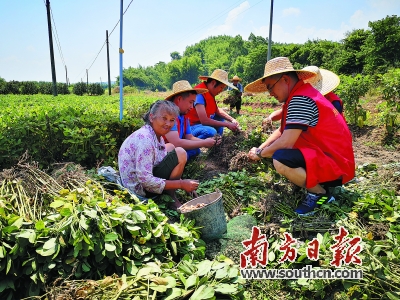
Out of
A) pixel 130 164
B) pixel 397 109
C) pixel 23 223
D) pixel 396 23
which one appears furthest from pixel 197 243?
pixel 396 23

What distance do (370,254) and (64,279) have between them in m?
1.82

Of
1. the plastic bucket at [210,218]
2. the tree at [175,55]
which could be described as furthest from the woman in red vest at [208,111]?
the tree at [175,55]

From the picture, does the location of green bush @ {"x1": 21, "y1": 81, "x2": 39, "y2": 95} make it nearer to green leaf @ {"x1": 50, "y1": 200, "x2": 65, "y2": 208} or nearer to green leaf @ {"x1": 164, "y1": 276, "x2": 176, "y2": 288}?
green leaf @ {"x1": 50, "y1": 200, "x2": 65, "y2": 208}

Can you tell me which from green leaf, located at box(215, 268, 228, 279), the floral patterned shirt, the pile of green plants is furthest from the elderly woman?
green leaf, located at box(215, 268, 228, 279)

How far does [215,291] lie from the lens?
1478 millimetres

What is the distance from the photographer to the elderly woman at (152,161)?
281 cm

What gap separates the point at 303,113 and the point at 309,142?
1.01ft

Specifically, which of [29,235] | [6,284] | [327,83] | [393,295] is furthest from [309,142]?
[6,284]

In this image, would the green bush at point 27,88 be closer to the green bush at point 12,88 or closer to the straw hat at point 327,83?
the green bush at point 12,88

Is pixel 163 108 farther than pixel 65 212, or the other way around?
pixel 163 108

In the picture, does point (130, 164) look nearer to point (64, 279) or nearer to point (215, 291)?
point (64, 279)

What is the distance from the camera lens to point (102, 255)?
1.71 meters

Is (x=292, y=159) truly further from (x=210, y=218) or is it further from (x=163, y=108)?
(x=163, y=108)

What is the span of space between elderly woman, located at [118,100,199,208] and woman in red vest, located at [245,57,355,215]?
3.06 feet
